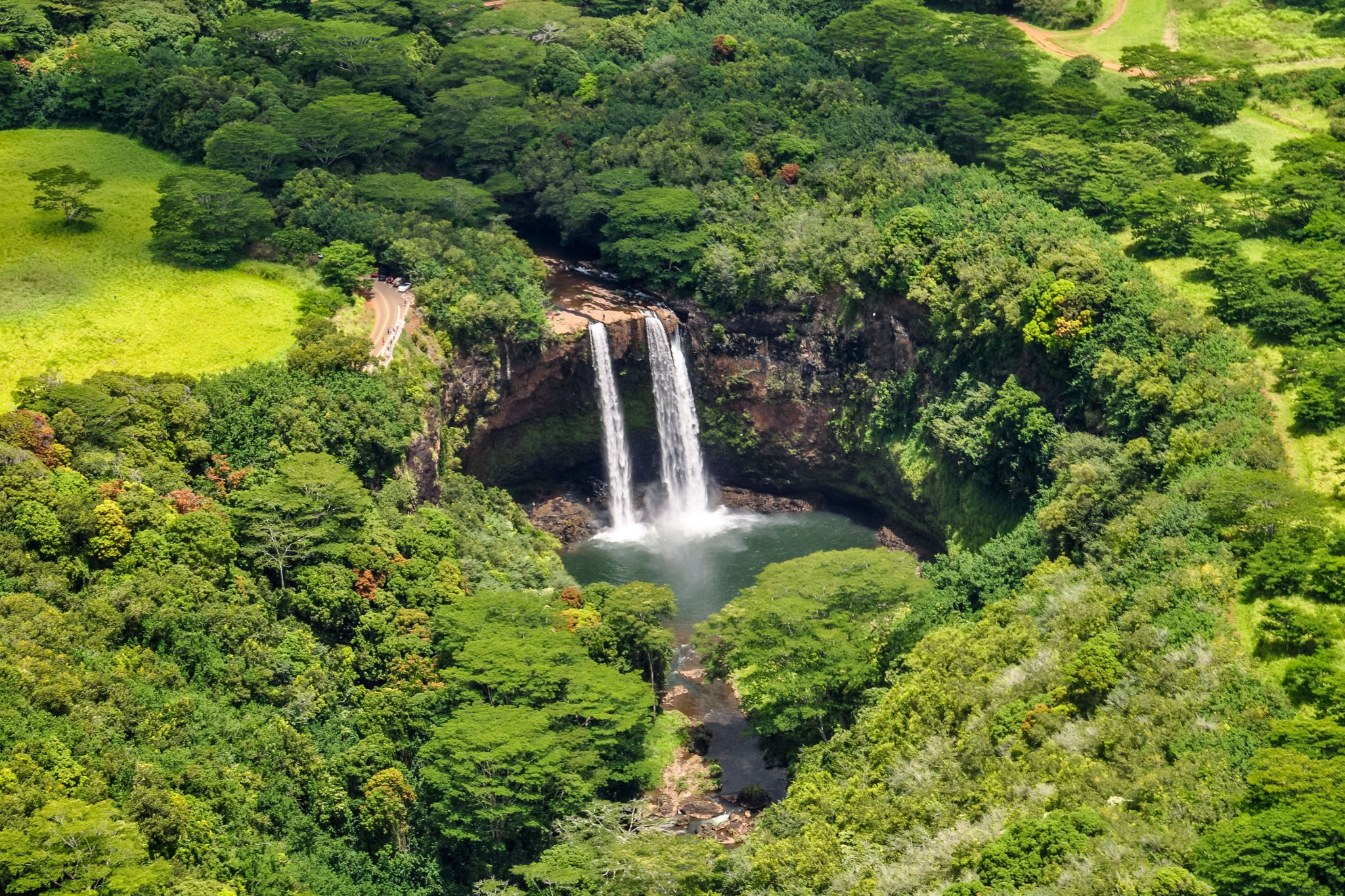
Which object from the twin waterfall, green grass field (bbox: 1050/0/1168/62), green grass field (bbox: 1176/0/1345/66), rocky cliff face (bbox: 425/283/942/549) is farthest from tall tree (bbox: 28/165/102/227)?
green grass field (bbox: 1176/0/1345/66)

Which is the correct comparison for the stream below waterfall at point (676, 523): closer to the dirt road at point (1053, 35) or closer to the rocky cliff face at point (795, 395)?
the rocky cliff face at point (795, 395)

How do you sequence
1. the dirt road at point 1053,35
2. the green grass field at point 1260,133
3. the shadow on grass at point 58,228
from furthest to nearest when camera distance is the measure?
the dirt road at point 1053,35
the green grass field at point 1260,133
the shadow on grass at point 58,228

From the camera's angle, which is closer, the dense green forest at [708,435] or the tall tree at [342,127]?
the dense green forest at [708,435]

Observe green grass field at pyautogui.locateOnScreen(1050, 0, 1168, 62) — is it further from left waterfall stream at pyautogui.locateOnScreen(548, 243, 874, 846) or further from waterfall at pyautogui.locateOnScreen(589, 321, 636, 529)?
waterfall at pyautogui.locateOnScreen(589, 321, 636, 529)

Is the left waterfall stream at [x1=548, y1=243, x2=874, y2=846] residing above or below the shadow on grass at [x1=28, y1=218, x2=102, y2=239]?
below

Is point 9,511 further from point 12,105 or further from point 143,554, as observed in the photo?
point 12,105

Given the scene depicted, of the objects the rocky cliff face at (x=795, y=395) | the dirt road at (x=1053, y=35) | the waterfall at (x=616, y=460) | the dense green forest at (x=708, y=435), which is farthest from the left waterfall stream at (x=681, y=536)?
the dirt road at (x=1053, y=35)

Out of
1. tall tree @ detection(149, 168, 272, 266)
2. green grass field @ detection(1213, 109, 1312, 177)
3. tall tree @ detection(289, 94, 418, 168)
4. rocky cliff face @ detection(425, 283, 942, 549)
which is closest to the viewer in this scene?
tall tree @ detection(149, 168, 272, 266)
